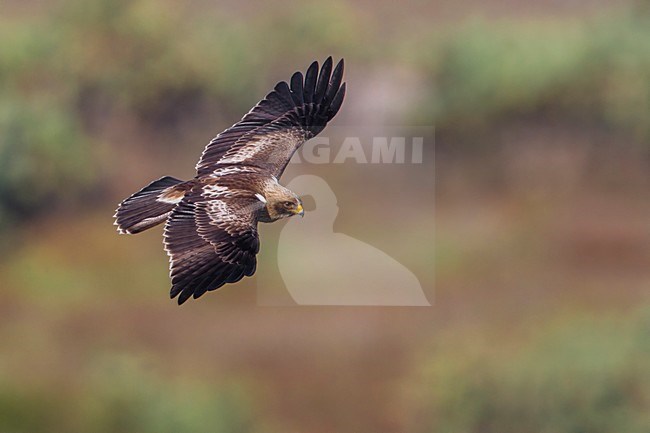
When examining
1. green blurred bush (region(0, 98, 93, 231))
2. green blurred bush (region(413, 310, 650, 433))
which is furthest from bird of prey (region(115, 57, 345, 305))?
green blurred bush (region(0, 98, 93, 231))

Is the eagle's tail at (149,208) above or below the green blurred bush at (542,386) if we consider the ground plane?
above

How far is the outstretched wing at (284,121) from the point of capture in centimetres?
962

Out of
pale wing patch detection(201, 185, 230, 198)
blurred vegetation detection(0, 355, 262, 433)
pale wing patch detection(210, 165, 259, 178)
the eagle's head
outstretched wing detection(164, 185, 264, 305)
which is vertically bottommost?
blurred vegetation detection(0, 355, 262, 433)

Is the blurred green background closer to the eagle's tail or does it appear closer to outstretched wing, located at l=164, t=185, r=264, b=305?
the eagle's tail

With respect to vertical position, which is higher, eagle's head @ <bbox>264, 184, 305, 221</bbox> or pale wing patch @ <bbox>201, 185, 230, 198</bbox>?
pale wing patch @ <bbox>201, 185, 230, 198</bbox>

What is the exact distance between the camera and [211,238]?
870cm

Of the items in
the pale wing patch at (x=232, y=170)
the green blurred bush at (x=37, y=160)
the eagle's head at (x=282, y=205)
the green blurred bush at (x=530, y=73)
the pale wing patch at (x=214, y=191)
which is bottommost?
the eagle's head at (x=282, y=205)

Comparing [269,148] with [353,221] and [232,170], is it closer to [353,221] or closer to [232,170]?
[232,170]

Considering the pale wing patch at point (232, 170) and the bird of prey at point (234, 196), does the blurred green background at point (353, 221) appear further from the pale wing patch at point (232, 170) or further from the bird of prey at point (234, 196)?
the pale wing patch at point (232, 170)

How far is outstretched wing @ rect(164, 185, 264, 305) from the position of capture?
855cm

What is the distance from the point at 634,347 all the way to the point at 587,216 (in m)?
5.85

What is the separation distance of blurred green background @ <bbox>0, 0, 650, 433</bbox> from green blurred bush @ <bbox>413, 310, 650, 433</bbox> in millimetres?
42

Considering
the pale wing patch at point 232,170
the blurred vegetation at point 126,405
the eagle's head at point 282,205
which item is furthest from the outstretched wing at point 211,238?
the blurred vegetation at point 126,405

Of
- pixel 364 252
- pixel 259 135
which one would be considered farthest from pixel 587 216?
pixel 259 135
